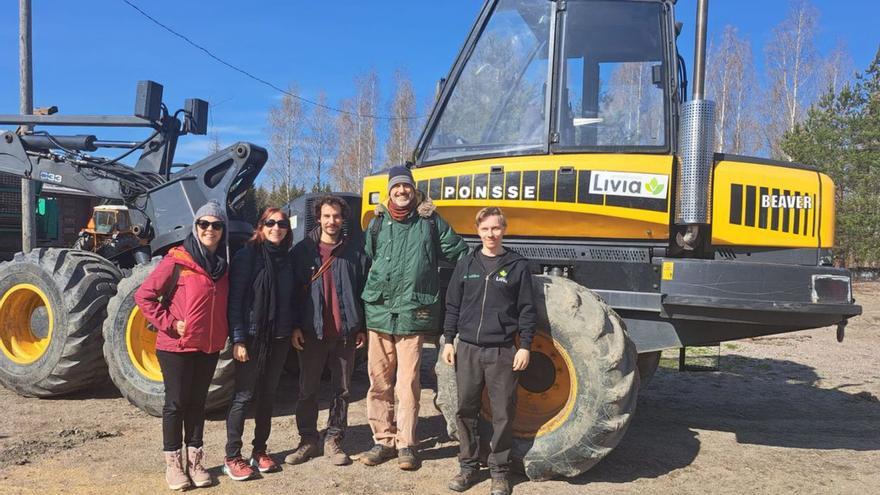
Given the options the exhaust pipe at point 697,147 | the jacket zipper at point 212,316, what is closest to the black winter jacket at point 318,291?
the jacket zipper at point 212,316

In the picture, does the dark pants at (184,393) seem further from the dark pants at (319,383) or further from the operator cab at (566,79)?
the operator cab at (566,79)

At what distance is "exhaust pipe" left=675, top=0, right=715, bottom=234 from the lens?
167 inches

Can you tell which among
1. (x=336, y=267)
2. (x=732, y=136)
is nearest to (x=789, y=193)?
(x=336, y=267)

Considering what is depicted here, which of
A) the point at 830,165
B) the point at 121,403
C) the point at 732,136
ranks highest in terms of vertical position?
the point at 732,136

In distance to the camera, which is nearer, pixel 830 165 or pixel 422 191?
pixel 422 191

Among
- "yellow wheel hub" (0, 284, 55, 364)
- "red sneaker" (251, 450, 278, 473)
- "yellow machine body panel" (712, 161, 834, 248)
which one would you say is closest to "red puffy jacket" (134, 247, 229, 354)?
"red sneaker" (251, 450, 278, 473)

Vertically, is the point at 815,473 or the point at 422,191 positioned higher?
the point at 422,191

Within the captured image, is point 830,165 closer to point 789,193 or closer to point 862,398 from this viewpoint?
point 862,398

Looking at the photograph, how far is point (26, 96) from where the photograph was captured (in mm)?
12336

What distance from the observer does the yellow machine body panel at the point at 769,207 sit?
4387mm

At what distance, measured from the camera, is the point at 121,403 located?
231 inches

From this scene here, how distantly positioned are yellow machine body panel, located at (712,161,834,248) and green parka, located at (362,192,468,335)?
1697 mm

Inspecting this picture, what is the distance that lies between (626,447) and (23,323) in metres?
5.37

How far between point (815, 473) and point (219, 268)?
4036 millimetres
